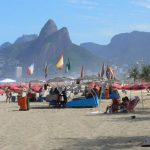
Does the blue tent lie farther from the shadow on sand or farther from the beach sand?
the shadow on sand

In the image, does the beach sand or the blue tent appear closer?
the beach sand

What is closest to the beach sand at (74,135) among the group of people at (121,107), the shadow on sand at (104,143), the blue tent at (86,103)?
the shadow on sand at (104,143)

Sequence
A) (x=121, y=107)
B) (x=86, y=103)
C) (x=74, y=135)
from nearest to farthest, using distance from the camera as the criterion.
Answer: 1. (x=74, y=135)
2. (x=121, y=107)
3. (x=86, y=103)

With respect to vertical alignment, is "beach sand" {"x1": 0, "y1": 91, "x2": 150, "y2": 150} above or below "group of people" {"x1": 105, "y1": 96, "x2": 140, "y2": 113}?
below

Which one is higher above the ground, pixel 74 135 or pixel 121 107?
pixel 121 107

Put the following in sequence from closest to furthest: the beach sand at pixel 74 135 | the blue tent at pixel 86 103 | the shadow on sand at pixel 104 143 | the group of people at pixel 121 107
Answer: the shadow on sand at pixel 104 143, the beach sand at pixel 74 135, the group of people at pixel 121 107, the blue tent at pixel 86 103

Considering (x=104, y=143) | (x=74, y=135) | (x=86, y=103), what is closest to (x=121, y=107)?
(x=86, y=103)

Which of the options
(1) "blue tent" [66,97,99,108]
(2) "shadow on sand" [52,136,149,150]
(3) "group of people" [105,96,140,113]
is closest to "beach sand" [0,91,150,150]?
(2) "shadow on sand" [52,136,149,150]

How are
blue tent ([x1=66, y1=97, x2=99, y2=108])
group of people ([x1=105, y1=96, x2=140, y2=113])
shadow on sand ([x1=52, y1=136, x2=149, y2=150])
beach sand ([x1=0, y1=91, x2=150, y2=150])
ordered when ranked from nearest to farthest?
shadow on sand ([x1=52, y1=136, x2=149, y2=150])
beach sand ([x1=0, y1=91, x2=150, y2=150])
group of people ([x1=105, y1=96, x2=140, y2=113])
blue tent ([x1=66, y1=97, x2=99, y2=108])

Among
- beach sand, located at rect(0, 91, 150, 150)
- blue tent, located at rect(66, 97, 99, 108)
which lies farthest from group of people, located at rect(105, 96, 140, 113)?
blue tent, located at rect(66, 97, 99, 108)

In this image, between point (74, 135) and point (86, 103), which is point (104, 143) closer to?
point (74, 135)

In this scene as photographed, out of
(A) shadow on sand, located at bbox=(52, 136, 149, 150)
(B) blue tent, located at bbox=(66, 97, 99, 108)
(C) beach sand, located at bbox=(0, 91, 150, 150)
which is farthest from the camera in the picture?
(B) blue tent, located at bbox=(66, 97, 99, 108)

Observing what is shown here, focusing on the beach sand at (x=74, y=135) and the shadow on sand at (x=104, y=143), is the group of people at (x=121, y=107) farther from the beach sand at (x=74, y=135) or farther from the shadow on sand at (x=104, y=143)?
the shadow on sand at (x=104, y=143)

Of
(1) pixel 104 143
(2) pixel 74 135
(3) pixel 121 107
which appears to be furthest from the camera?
(3) pixel 121 107
